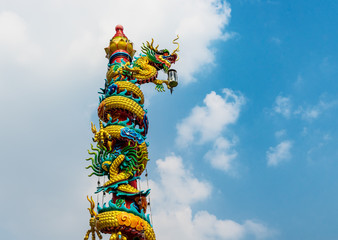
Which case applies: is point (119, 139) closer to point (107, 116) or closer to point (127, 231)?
point (107, 116)

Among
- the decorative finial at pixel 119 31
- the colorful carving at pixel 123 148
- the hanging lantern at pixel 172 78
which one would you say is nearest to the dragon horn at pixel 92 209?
the colorful carving at pixel 123 148

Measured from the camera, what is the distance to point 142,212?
48.4 ft

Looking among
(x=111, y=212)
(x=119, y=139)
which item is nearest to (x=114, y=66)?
(x=119, y=139)

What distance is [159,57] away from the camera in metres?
20.7

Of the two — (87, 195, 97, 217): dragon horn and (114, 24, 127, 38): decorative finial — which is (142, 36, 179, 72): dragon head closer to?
(114, 24, 127, 38): decorative finial

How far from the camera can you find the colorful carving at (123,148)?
563 inches

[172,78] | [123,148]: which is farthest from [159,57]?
[123,148]

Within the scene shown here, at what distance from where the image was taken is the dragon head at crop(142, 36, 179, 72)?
20469 mm

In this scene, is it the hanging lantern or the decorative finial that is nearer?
the hanging lantern

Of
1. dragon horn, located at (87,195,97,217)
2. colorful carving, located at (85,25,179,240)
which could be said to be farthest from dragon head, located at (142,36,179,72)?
dragon horn, located at (87,195,97,217)

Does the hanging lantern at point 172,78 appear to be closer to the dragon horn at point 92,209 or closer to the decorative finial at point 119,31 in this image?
the decorative finial at point 119,31

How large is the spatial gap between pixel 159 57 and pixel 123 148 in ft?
21.2

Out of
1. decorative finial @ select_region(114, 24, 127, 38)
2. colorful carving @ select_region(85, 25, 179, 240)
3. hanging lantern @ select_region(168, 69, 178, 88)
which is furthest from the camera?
decorative finial @ select_region(114, 24, 127, 38)

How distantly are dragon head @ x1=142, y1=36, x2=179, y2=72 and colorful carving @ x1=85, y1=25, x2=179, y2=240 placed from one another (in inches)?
17.9
